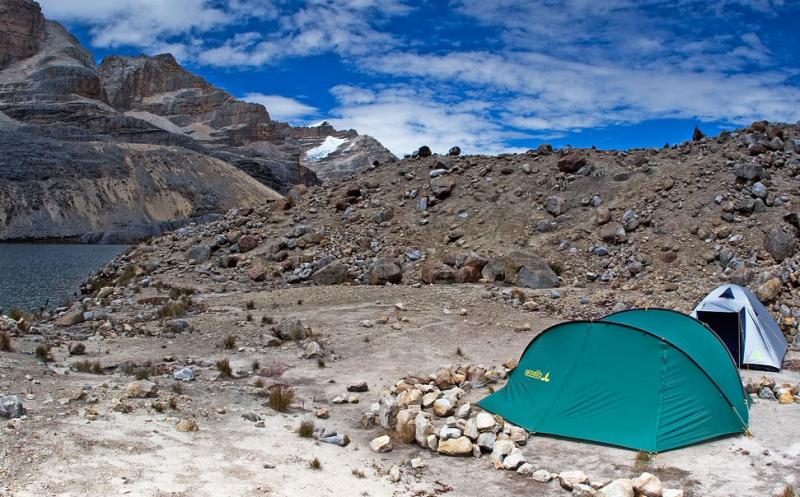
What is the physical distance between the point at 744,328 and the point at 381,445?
29.1ft

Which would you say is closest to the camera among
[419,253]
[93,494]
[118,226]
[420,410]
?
[93,494]

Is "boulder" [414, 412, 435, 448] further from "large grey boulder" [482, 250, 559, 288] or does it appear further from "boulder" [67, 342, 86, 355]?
"large grey boulder" [482, 250, 559, 288]

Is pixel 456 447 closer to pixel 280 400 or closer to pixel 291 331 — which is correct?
pixel 280 400

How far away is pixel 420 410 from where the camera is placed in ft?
30.5

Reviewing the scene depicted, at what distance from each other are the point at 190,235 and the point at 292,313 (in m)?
14.3

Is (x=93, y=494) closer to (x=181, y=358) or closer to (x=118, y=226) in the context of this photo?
(x=181, y=358)

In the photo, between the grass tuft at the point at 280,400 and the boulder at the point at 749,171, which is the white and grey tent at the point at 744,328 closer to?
the grass tuft at the point at 280,400

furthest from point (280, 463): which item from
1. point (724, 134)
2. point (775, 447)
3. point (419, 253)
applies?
point (724, 134)

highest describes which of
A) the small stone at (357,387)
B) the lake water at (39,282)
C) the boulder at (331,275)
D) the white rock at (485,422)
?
the boulder at (331,275)

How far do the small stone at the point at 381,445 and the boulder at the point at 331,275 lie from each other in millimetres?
15576

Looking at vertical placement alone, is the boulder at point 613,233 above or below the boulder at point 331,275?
above

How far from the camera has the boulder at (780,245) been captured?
2042 cm

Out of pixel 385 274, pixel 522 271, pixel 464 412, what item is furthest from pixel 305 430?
pixel 385 274

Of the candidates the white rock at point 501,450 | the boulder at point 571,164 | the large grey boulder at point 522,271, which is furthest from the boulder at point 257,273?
the white rock at point 501,450
